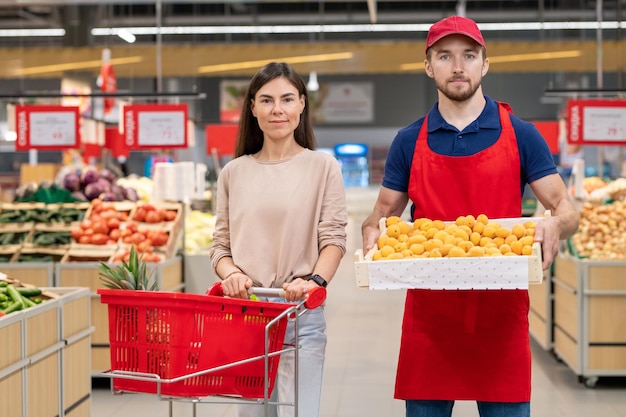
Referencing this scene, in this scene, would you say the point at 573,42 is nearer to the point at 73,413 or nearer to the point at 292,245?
the point at 73,413

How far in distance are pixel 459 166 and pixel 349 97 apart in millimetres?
24010

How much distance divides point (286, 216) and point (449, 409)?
0.77 meters

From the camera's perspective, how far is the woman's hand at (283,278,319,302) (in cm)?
268

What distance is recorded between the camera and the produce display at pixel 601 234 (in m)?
7.45

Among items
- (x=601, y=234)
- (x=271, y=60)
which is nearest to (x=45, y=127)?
(x=601, y=234)

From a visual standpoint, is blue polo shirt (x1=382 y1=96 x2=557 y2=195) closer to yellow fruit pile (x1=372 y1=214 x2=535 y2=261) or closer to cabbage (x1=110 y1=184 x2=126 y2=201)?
yellow fruit pile (x1=372 y1=214 x2=535 y2=261)

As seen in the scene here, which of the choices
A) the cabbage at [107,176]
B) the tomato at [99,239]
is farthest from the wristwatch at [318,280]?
the cabbage at [107,176]

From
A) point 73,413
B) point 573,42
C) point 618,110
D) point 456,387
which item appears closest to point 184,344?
point 456,387

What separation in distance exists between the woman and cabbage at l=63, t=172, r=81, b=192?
6.96 metres

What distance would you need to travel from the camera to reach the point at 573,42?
661 inches

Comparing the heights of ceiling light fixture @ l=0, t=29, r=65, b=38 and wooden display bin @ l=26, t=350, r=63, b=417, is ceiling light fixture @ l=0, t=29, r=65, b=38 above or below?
above

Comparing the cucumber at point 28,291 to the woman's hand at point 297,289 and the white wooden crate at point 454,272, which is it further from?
the white wooden crate at point 454,272

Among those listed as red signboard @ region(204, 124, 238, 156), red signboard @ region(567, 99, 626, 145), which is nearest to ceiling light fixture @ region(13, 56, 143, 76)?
red signboard @ region(204, 124, 238, 156)

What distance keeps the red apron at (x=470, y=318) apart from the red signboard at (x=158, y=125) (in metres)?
7.45
